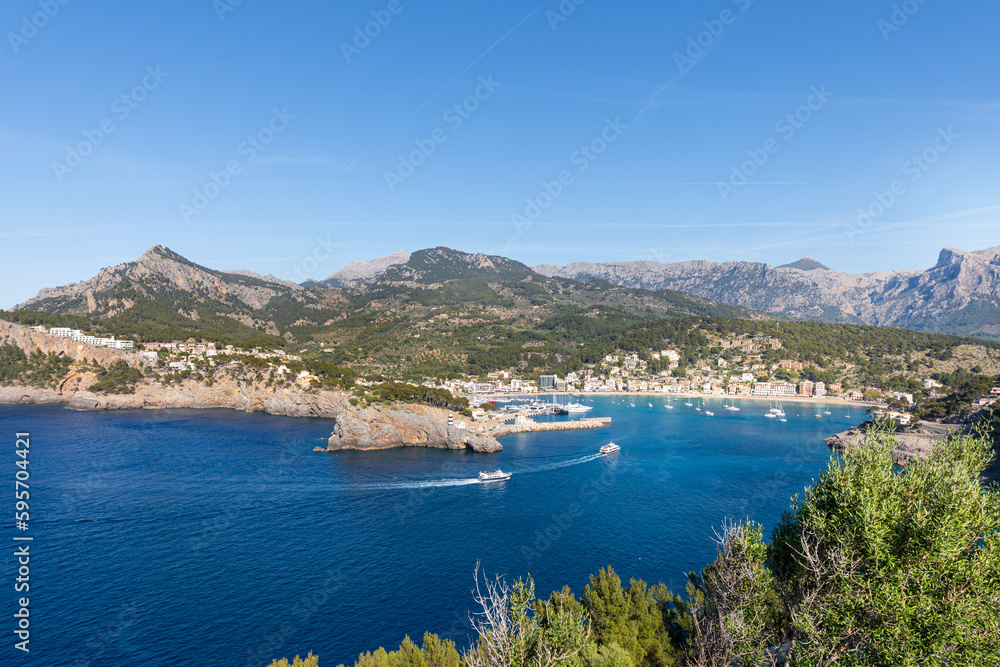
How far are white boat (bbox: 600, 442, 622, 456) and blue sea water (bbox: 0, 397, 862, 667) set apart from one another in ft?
5.48

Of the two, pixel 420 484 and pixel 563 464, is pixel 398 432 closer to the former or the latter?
pixel 420 484

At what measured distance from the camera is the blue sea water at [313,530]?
23.2m

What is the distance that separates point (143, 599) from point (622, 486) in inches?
1489

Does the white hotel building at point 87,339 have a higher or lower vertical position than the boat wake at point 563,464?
higher

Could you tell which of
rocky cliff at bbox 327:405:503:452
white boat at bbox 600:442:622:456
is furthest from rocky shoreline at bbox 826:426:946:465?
rocky cliff at bbox 327:405:503:452

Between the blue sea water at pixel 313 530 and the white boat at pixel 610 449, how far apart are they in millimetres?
1671

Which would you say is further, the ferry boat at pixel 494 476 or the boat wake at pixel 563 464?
the boat wake at pixel 563 464

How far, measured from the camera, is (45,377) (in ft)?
299

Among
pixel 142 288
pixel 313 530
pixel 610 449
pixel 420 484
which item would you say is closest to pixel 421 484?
pixel 420 484

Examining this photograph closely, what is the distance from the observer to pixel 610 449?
210 ft

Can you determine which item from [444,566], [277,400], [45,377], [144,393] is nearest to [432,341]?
[277,400]

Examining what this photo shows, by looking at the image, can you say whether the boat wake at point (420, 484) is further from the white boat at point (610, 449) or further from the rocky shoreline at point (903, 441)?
the rocky shoreline at point (903, 441)

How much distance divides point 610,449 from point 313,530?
40.1 m

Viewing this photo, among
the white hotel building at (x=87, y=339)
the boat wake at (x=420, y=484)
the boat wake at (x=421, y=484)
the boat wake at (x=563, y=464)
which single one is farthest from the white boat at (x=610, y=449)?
the white hotel building at (x=87, y=339)
